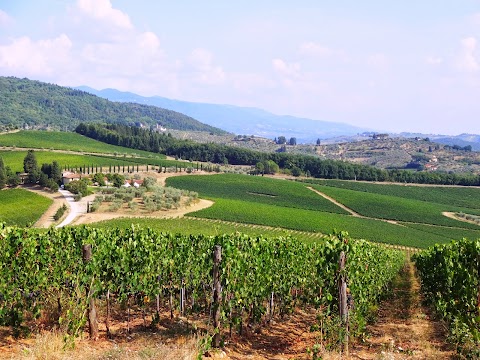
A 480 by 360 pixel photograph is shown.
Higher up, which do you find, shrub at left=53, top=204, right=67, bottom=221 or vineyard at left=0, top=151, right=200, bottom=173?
vineyard at left=0, top=151, right=200, bottom=173

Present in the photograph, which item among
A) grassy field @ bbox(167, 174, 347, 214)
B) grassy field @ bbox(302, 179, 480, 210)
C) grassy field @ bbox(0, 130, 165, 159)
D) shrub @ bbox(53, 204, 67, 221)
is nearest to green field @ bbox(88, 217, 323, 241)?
shrub @ bbox(53, 204, 67, 221)

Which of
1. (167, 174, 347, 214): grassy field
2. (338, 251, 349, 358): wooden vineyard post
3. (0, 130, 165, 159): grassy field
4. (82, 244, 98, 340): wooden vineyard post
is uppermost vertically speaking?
(0, 130, 165, 159): grassy field

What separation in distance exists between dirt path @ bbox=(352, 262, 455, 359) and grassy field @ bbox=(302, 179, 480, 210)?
Answer: 97.7 m

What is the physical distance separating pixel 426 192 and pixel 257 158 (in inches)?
2818

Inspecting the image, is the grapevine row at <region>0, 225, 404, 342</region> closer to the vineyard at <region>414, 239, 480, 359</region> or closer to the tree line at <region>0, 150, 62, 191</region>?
the vineyard at <region>414, 239, 480, 359</region>

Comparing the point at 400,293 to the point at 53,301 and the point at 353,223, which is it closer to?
the point at 53,301

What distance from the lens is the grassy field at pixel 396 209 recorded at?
8231 centimetres

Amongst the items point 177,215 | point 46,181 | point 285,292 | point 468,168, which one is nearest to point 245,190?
point 177,215

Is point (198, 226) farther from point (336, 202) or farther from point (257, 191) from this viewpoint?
point (336, 202)

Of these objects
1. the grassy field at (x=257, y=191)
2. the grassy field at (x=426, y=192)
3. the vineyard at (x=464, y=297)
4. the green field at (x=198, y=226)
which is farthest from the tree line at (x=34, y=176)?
the vineyard at (x=464, y=297)

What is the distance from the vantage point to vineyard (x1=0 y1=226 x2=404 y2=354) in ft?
37.9

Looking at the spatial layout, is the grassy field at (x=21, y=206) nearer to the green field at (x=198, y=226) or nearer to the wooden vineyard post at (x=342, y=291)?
the green field at (x=198, y=226)

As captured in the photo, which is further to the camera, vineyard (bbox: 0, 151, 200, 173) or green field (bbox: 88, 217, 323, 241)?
vineyard (bbox: 0, 151, 200, 173)

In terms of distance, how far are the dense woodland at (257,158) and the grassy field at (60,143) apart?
7245mm
